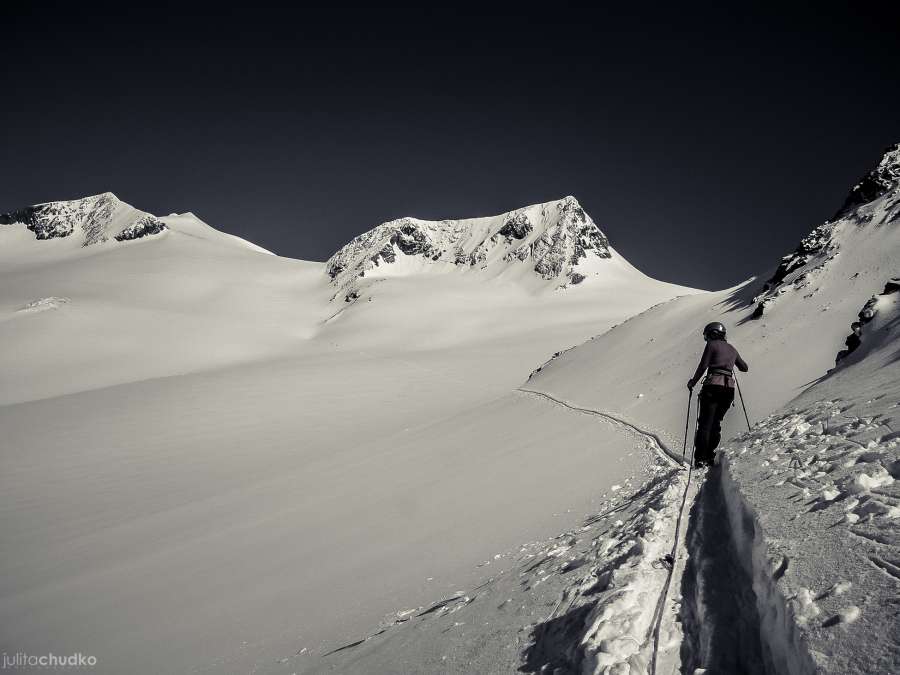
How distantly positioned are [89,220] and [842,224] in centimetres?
20961

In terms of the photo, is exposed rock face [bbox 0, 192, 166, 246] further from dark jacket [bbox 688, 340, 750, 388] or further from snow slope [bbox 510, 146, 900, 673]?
snow slope [bbox 510, 146, 900, 673]

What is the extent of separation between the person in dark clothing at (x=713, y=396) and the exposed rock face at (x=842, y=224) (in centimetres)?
1213

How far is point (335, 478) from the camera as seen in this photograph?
505 inches

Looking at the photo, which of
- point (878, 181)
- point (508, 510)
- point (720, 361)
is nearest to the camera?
point (720, 361)

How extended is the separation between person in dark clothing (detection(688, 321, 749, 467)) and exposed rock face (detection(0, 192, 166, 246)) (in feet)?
568

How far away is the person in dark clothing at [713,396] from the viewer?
20.9 ft

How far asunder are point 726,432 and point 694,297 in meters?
22.4

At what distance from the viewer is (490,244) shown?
11362 centimetres

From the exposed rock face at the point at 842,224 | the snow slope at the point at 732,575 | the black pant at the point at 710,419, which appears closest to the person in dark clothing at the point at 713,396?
the black pant at the point at 710,419

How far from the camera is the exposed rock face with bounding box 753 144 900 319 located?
16734 millimetres

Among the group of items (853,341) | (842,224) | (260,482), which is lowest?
(853,341)

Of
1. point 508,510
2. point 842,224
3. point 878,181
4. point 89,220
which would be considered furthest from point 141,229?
point 878,181

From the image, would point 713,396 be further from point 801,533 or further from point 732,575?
point 801,533

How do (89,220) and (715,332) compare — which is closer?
(715,332)
